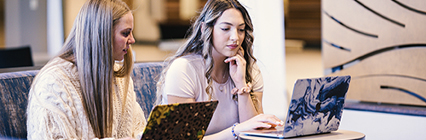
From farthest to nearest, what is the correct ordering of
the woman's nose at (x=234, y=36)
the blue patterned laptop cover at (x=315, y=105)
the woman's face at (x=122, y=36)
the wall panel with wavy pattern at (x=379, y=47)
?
the wall panel with wavy pattern at (x=379, y=47) → the woman's nose at (x=234, y=36) → the woman's face at (x=122, y=36) → the blue patterned laptop cover at (x=315, y=105)

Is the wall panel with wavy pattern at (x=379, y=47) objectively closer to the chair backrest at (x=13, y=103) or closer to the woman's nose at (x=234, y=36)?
the woman's nose at (x=234, y=36)

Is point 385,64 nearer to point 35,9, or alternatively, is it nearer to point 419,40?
point 419,40

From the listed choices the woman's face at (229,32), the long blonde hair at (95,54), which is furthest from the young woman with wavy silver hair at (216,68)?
the long blonde hair at (95,54)

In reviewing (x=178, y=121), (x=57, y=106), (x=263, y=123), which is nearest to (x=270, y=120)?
(x=263, y=123)

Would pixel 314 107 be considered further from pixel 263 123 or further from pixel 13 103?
pixel 13 103

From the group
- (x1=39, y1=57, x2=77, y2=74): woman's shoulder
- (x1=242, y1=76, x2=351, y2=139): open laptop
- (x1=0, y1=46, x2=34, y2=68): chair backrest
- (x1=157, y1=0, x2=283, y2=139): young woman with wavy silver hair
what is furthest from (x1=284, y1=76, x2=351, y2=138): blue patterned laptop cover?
(x1=0, y1=46, x2=34, y2=68): chair backrest

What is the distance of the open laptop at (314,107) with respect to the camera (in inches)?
52.8

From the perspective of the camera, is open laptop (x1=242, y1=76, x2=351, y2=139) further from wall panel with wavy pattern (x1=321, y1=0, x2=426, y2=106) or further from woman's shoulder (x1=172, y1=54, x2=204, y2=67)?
wall panel with wavy pattern (x1=321, y1=0, x2=426, y2=106)

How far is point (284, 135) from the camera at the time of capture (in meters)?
1.36

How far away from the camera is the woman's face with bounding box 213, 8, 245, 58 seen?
6.33 feet

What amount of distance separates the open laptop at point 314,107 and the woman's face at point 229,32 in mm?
562

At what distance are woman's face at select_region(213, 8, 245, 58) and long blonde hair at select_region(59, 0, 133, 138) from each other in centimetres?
52

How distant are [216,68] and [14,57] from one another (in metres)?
2.43

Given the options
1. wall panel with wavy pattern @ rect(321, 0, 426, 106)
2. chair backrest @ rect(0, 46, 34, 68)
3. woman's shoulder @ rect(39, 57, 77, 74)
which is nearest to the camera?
woman's shoulder @ rect(39, 57, 77, 74)
